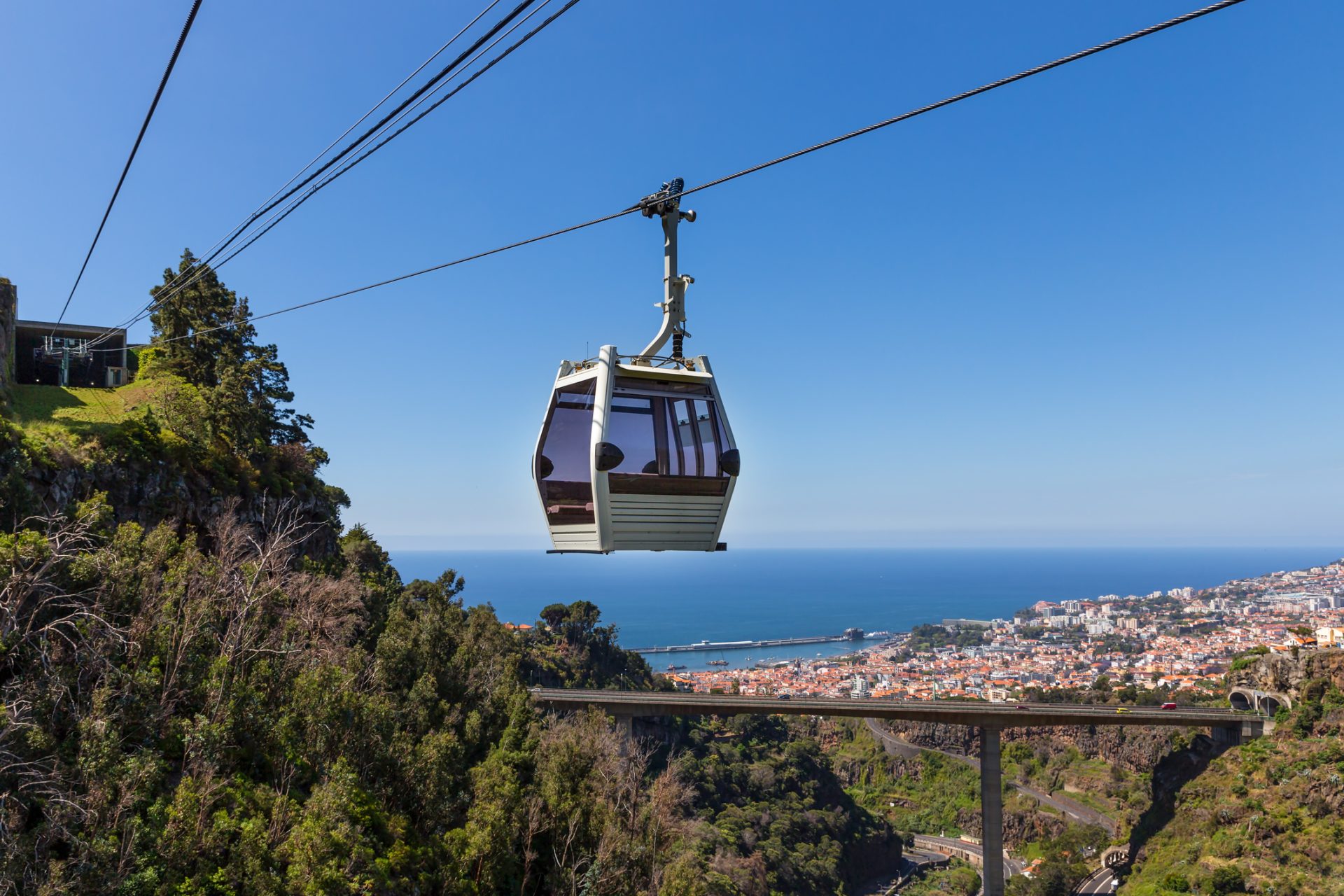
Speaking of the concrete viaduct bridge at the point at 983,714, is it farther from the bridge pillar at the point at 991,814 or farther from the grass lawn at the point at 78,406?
the grass lawn at the point at 78,406

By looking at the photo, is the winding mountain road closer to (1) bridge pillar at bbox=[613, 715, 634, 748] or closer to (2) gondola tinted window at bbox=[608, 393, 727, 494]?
(1) bridge pillar at bbox=[613, 715, 634, 748]

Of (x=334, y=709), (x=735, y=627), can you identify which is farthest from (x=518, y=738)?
(x=735, y=627)

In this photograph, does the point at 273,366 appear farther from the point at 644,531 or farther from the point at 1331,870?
the point at 1331,870

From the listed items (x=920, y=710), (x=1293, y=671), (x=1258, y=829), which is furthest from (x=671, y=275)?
(x=1293, y=671)

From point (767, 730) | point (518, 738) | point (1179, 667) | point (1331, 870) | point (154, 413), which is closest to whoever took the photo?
point (518, 738)

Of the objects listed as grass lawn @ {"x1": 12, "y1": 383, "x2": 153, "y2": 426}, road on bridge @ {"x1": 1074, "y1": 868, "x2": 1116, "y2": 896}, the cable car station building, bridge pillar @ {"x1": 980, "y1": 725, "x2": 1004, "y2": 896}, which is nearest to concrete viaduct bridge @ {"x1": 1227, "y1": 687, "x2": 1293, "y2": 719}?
road on bridge @ {"x1": 1074, "y1": 868, "x2": 1116, "y2": 896}

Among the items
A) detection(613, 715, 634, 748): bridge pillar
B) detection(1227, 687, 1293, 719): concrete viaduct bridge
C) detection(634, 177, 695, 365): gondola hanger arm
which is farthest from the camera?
detection(1227, 687, 1293, 719): concrete viaduct bridge

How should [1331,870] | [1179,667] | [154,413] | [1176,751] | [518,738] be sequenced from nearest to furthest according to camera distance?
1. [518,738]
2. [154,413]
3. [1331,870]
4. [1176,751]
5. [1179,667]
